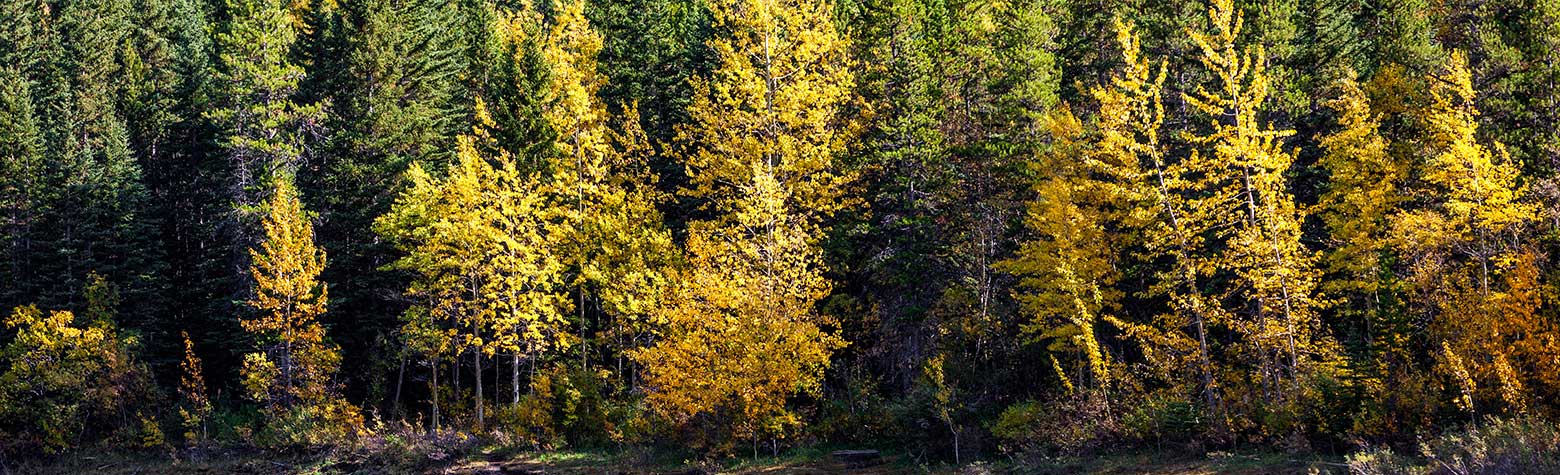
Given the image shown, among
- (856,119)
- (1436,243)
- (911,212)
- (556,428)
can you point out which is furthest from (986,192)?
(556,428)

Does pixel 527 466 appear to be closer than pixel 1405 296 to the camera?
No

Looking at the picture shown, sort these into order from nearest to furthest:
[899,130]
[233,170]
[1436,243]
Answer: [1436,243], [899,130], [233,170]

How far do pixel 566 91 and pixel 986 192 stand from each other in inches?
537

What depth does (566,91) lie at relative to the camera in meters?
36.1

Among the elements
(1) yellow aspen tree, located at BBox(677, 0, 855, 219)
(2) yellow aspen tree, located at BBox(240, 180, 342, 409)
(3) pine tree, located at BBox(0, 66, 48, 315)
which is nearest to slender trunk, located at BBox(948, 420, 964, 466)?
(1) yellow aspen tree, located at BBox(677, 0, 855, 219)

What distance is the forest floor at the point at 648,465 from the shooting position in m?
24.2

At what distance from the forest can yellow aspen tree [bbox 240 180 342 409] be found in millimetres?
210

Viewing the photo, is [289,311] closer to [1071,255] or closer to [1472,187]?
[1071,255]

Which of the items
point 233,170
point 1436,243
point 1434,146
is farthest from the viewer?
point 233,170

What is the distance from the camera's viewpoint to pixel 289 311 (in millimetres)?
36844

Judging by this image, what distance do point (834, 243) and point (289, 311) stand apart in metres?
18.0

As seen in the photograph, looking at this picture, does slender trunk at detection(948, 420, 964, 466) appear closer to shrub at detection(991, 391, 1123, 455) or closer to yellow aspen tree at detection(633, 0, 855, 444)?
shrub at detection(991, 391, 1123, 455)

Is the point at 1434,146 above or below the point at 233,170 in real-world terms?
below

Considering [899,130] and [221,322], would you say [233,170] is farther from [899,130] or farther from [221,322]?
[899,130]
